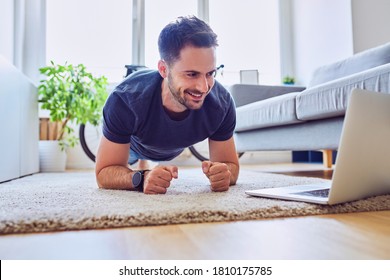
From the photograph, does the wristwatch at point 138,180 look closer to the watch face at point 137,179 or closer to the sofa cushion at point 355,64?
the watch face at point 137,179

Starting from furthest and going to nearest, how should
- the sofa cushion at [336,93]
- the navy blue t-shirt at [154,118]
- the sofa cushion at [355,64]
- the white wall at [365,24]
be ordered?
the white wall at [365,24]
the sofa cushion at [355,64]
the sofa cushion at [336,93]
the navy blue t-shirt at [154,118]

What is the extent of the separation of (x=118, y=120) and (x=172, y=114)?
0.56 feet

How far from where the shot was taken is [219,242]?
0.44 metres

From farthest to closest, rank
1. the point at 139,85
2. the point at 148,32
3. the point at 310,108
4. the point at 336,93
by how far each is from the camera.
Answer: the point at 148,32 < the point at 310,108 < the point at 336,93 < the point at 139,85

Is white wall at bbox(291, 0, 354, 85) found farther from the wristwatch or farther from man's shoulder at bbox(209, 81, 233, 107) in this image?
the wristwatch

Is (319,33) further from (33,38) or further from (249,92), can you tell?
(33,38)

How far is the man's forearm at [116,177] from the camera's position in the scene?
92 cm

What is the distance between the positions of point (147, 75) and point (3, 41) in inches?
61.2

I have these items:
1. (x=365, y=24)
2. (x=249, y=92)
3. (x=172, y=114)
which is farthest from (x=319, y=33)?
(x=172, y=114)

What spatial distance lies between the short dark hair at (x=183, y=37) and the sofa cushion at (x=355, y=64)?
1194 millimetres

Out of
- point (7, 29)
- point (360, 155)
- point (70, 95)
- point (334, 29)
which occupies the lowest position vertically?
point (360, 155)

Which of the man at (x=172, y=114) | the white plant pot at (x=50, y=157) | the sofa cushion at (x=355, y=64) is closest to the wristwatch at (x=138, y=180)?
the man at (x=172, y=114)

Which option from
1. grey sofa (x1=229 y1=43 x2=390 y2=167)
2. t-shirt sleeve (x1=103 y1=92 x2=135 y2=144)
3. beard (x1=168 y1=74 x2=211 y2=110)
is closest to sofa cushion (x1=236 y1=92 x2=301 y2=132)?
grey sofa (x1=229 y1=43 x2=390 y2=167)

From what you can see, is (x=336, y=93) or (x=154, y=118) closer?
(x=154, y=118)
